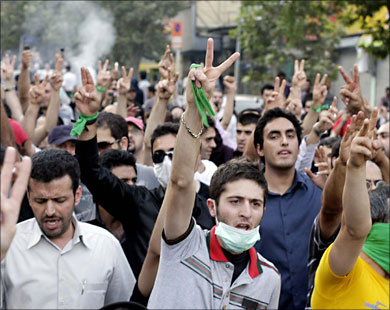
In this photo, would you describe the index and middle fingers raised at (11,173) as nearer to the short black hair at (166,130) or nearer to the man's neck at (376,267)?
the man's neck at (376,267)

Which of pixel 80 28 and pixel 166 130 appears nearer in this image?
pixel 166 130

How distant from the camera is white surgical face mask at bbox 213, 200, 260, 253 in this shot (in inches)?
123

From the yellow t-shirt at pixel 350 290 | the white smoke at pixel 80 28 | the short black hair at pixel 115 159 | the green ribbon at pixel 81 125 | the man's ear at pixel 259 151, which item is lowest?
the yellow t-shirt at pixel 350 290

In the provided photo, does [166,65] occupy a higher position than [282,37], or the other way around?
[282,37]

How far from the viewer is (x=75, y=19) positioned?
30.0 m

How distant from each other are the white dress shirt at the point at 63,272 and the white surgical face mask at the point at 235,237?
63 centimetres

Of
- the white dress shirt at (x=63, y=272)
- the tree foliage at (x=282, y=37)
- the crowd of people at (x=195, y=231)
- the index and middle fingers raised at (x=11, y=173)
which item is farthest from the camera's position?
the tree foliage at (x=282, y=37)

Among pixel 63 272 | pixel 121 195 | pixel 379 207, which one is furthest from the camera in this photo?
pixel 121 195

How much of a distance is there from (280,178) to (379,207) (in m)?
1.10

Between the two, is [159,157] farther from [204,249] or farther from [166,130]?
[204,249]

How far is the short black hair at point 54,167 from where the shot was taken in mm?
3449

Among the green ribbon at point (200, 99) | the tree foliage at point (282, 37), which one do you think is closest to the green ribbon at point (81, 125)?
the green ribbon at point (200, 99)

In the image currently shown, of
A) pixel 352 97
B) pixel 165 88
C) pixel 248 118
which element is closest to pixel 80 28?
pixel 248 118

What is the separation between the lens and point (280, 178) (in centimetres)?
465
